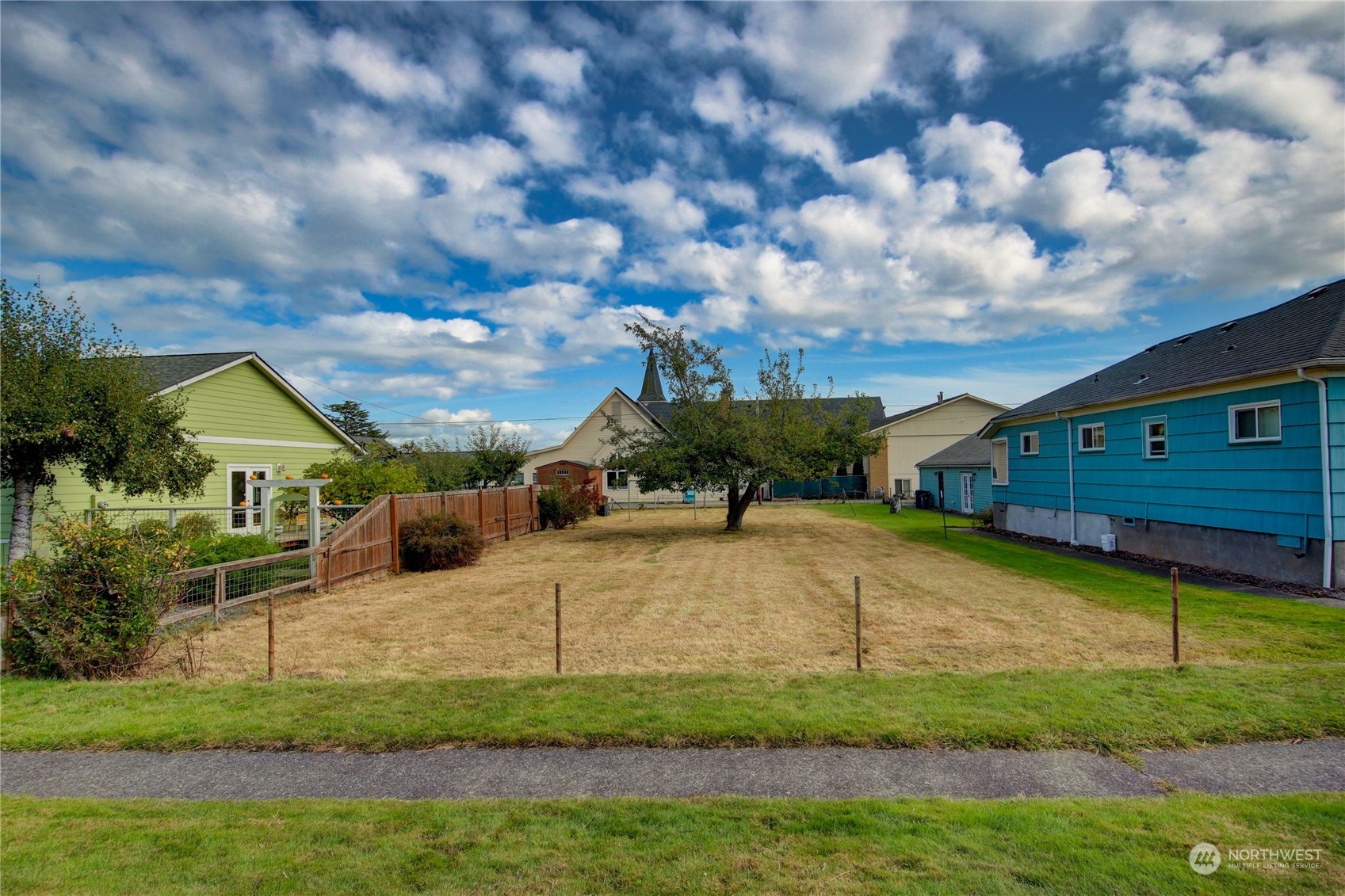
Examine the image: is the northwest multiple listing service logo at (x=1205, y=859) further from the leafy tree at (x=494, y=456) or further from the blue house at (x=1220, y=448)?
the leafy tree at (x=494, y=456)

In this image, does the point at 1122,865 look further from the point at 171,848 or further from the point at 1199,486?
the point at 1199,486

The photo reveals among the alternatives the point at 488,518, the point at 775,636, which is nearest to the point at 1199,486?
the point at 775,636

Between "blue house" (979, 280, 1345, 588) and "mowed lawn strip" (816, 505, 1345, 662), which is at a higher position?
"blue house" (979, 280, 1345, 588)

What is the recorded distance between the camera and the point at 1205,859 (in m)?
3.38

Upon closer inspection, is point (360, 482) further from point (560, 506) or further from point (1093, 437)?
point (1093, 437)

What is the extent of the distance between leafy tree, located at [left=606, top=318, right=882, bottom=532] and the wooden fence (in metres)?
6.19

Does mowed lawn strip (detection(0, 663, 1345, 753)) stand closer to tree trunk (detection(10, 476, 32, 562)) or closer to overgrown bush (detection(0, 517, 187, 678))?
overgrown bush (detection(0, 517, 187, 678))

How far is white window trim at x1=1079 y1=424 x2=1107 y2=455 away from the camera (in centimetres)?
1660

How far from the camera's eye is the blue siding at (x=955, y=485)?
28.2 metres

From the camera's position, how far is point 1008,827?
372 cm

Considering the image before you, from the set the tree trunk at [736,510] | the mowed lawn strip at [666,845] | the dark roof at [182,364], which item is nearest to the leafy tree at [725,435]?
the tree trunk at [736,510]

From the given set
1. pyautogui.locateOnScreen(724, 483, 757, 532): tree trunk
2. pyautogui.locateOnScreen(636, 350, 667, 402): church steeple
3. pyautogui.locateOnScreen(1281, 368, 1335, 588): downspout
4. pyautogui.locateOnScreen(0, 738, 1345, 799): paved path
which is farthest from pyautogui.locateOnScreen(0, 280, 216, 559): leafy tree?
pyautogui.locateOnScreen(636, 350, 667, 402): church steeple

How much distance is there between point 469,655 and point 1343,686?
845 cm

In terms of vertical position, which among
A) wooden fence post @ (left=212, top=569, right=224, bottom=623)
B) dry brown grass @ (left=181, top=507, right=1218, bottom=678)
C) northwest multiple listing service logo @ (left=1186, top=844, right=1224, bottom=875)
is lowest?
dry brown grass @ (left=181, top=507, right=1218, bottom=678)
